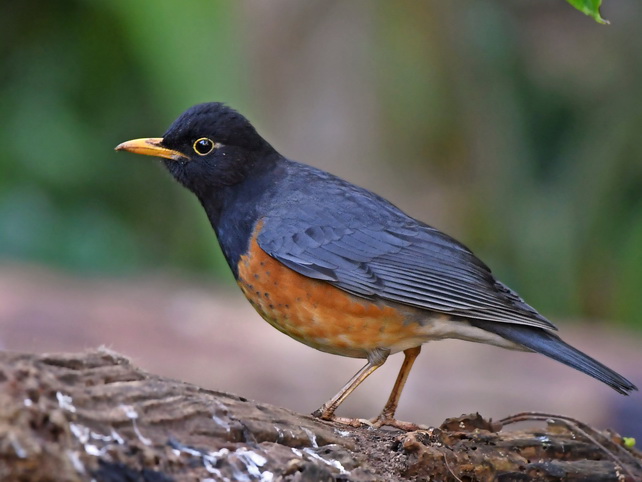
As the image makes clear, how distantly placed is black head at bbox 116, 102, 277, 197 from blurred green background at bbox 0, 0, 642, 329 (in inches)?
154

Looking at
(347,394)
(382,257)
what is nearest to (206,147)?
(382,257)

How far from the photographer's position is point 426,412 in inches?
291

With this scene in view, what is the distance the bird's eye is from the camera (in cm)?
550

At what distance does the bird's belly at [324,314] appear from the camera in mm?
4898

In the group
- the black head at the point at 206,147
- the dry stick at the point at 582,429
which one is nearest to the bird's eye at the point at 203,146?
the black head at the point at 206,147

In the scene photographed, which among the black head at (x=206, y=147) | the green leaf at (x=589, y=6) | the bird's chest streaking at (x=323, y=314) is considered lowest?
the bird's chest streaking at (x=323, y=314)

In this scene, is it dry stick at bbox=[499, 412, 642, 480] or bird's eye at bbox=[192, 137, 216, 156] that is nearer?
dry stick at bbox=[499, 412, 642, 480]

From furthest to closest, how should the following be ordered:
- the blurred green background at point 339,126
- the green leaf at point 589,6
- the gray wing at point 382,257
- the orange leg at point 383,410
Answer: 1. the blurred green background at point 339,126
2. the gray wing at point 382,257
3. the orange leg at point 383,410
4. the green leaf at point 589,6

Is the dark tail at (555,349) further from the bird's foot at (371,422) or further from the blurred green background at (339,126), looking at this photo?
the blurred green background at (339,126)

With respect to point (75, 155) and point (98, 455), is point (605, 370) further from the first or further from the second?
point (75, 155)

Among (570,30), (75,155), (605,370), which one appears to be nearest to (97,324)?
(75,155)

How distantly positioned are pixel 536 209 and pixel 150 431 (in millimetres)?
8086

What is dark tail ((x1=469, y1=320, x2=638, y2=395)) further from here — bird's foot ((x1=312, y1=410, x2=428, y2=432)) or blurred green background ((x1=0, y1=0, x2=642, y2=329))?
blurred green background ((x1=0, y1=0, x2=642, y2=329))

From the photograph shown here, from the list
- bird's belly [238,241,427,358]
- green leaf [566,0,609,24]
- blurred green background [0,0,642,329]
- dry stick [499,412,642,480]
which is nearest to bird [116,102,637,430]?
bird's belly [238,241,427,358]
